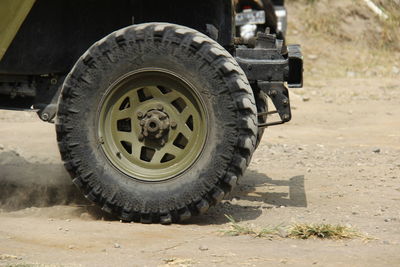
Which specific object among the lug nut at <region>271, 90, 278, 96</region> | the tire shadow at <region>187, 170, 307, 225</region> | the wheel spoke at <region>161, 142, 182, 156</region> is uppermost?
the lug nut at <region>271, 90, 278, 96</region>

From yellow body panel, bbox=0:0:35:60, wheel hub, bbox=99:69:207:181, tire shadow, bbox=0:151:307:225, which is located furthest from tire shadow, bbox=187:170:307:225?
yellow body panel, bbox=0:0:35:60

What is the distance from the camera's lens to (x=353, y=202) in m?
6.85

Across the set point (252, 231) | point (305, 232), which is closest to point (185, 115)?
point (252, 231)

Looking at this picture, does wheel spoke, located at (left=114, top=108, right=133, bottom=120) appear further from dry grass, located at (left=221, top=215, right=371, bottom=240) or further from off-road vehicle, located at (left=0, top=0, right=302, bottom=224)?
dry grass, located at (left=221, top=215, right=371, bottom=240)

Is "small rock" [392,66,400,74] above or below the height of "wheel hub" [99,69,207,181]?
below

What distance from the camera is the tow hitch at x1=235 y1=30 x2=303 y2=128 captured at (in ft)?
20.5

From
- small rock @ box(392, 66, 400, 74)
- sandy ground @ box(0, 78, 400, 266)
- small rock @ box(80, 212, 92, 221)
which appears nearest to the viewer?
sandy ground @ box(0, 78, 400, 266)

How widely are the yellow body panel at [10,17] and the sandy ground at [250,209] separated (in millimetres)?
1162

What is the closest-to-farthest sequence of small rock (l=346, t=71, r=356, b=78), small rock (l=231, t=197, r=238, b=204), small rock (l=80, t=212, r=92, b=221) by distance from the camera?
small rock (l=80, t=212, r=92, b=221), small rock (l=231, t=197, r=238, b=204), small rock (l=346, t=71, r=356, b=78)

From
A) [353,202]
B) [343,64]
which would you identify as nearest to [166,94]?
[353,202]

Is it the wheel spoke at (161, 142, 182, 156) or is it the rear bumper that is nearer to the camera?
the wheel spoke at (161, 142, 182, 156)

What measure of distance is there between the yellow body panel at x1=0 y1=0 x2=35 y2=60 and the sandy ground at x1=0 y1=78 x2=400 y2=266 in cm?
116

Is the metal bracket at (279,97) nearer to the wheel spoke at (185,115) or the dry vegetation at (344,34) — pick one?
the wheel spoke at (185,115)

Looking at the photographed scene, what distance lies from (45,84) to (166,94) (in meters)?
0.95
